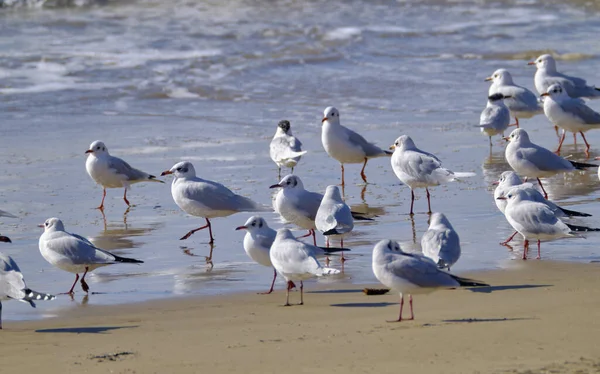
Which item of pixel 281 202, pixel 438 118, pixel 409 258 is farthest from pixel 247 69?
pixel 409 258

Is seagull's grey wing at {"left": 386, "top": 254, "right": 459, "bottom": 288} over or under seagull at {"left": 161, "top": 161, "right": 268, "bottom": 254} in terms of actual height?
under

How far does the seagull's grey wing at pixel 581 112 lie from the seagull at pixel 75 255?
23.8 feet

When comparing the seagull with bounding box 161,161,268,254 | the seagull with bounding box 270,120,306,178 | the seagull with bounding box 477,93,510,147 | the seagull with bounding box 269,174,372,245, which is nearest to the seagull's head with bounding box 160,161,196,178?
the seagull with bounding box 161,161,268,254

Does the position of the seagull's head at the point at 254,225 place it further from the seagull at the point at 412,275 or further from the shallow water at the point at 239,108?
the seagull at the point at 412,275

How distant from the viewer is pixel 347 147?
12203 millimetres

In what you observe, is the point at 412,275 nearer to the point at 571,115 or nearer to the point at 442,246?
the point at 442,246

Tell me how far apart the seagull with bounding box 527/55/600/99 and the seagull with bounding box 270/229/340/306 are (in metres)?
9.13

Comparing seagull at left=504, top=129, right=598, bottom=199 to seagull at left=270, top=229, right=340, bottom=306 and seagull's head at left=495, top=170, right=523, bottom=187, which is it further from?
seagull at left=270, top=229, right=340, bottom=306

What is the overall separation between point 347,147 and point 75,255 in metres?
4.87

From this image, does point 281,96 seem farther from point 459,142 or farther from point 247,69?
point 459,142

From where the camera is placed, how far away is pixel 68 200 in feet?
37.5

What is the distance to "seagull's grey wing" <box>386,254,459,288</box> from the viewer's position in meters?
6.65

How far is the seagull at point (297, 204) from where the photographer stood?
9156 mm

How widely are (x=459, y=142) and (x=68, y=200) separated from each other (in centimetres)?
525
